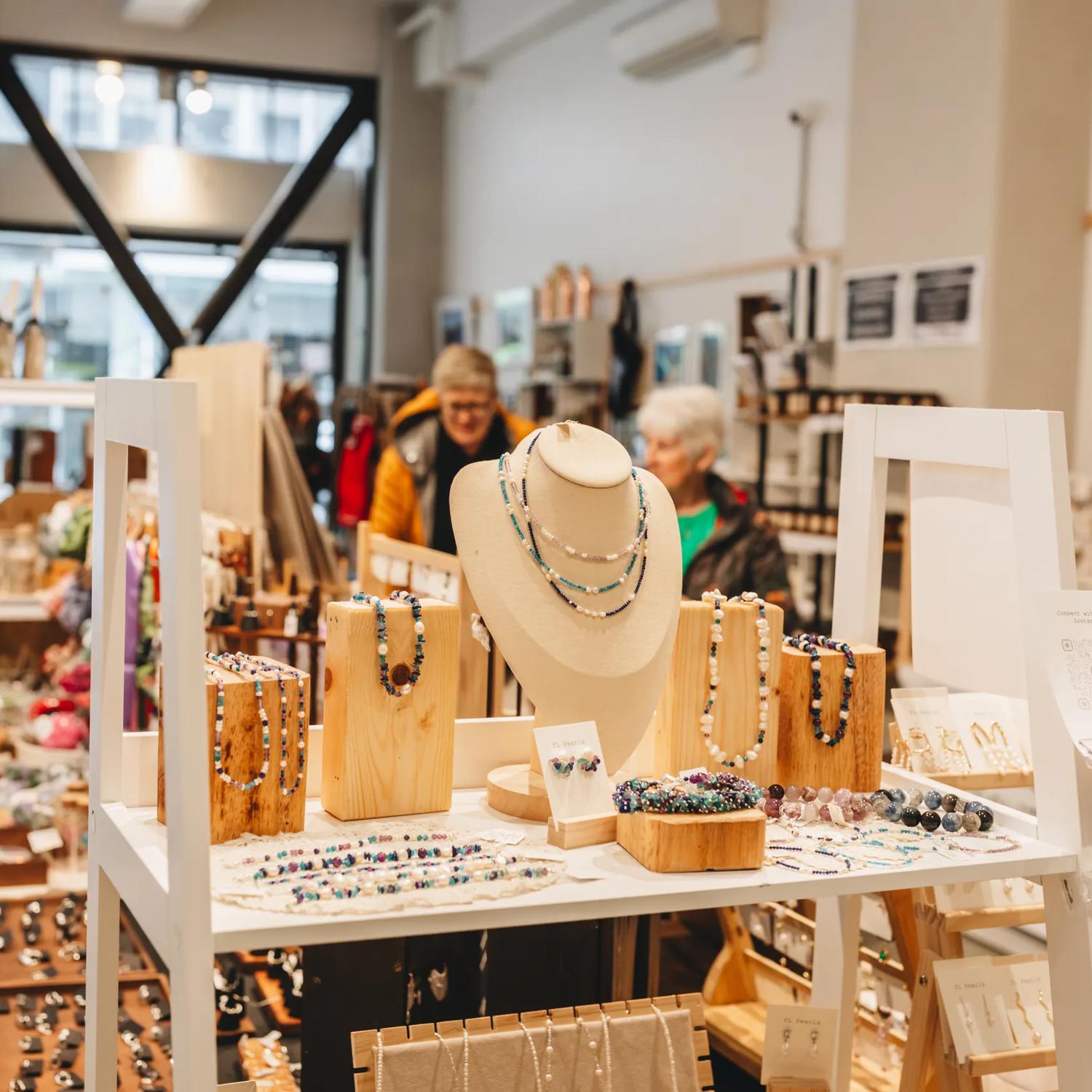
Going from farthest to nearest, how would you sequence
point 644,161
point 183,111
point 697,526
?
point 183,111
point 644,161
point 697,526

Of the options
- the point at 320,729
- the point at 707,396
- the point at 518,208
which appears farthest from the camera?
the point at 518,208

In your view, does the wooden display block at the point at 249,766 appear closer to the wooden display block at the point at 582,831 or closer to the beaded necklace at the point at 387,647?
the beaded necklace at the point at 387,647

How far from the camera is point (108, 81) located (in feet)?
31.8

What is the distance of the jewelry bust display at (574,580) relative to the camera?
5.61 feet

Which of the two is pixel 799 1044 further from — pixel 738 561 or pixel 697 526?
pixel 697 526

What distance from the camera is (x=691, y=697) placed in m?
1.83

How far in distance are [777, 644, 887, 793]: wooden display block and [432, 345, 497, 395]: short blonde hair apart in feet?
9.13

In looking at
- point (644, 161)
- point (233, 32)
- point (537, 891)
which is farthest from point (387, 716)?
point (233, 32)

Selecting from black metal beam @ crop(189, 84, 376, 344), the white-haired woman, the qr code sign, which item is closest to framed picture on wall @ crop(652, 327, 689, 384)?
the white-haired woman

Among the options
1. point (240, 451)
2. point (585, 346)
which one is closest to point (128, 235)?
point (585, 346)

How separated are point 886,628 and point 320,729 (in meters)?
3.76

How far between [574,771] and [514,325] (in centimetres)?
771

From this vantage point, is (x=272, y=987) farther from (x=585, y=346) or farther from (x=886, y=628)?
(x=585, y=346)

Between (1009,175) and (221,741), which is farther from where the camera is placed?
(1009,175)
